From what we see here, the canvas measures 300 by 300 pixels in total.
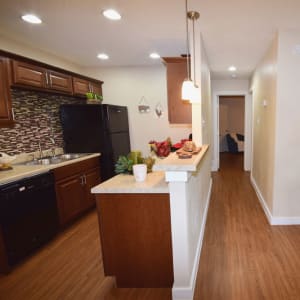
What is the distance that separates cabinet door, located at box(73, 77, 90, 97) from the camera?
3.46m

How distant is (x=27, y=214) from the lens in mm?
2232

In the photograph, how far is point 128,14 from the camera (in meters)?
2.04

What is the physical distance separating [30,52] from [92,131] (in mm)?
1384

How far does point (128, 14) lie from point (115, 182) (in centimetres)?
158

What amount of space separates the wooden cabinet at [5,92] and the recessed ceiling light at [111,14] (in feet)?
4.06

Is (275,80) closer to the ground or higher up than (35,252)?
higher up

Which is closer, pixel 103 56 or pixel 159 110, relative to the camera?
pixel 103 56

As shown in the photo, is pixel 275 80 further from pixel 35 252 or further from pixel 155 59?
pixel 35 252

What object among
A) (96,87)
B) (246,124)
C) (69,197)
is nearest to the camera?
(69,197)

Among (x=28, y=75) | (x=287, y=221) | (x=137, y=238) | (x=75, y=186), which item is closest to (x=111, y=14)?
(x=28, y=75)

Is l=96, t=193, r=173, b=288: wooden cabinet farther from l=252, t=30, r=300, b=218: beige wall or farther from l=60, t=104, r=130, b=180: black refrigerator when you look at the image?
l=60, t=104, r=130, b=180: black refrigerator

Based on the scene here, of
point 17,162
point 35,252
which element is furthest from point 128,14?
point 35,252

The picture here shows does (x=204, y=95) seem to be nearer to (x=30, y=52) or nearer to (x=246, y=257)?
(x=246, y=257)

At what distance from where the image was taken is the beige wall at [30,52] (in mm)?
2688
